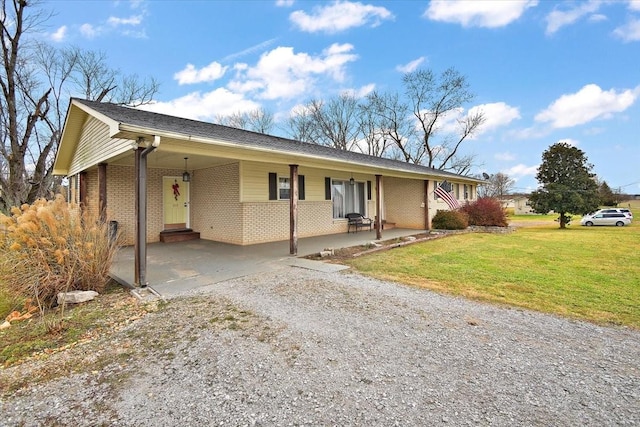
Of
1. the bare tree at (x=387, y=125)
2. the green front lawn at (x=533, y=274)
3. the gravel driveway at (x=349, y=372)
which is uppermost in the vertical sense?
the bare tree at (x=387, y=125)

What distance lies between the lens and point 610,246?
11180mm

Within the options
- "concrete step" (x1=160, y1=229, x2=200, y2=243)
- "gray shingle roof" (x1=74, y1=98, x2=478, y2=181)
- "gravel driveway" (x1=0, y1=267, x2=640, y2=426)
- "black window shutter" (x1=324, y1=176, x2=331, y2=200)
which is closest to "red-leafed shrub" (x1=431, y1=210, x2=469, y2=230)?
"black window shutter" (x1=324, y1=176, x2=331, y2=200)

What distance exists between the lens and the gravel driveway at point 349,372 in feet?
7.66

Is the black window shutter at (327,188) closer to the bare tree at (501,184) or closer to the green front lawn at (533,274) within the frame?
the green front lawn at (533,274)

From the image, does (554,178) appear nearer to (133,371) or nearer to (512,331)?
(512,331)

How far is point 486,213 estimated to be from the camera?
55.4ft

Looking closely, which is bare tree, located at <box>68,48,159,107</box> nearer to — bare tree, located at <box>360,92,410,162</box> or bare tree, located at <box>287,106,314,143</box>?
bare tree, located at <box>287,106,314,143</box>

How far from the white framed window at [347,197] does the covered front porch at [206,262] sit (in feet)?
9.81

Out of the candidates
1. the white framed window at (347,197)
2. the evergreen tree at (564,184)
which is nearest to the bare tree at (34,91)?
the white framed window at (347,197)

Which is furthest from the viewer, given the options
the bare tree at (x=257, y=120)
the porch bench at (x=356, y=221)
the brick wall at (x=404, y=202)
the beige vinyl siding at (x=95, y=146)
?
the bare tree at (x=257, y=120)

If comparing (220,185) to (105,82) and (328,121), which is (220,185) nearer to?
(105,82)

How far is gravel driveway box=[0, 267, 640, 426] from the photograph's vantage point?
2334 millimetres

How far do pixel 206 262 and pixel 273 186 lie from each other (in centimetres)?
417

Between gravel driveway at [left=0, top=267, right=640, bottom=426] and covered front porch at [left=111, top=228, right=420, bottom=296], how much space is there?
1.66m
